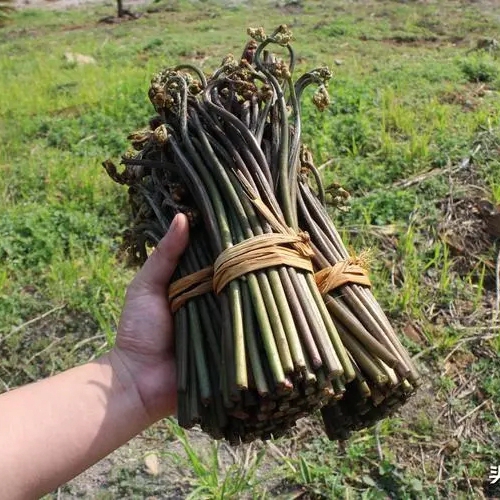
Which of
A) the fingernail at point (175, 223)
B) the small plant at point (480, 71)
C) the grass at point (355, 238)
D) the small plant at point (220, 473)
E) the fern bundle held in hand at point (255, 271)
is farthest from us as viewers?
the small plant at point (480, 71)

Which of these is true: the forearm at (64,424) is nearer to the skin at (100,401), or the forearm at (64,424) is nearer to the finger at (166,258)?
the skin at (100,401)

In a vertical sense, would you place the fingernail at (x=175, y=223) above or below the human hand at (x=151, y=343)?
above

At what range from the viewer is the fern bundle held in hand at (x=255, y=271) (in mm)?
1404

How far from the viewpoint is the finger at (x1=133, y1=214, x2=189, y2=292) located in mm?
1672

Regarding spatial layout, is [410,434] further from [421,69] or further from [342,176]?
[421,69]

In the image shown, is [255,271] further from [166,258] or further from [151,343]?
[151,343]

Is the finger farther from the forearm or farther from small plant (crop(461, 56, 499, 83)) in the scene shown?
small plant (crop(461, 56, 499, 83))

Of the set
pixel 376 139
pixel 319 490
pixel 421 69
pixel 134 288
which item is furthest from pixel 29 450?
pixel 421 69

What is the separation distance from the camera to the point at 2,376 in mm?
2920

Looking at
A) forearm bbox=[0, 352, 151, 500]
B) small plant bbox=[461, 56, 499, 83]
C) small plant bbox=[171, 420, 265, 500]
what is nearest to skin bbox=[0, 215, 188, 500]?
forearm bbox=[0, 352, 151, 500]

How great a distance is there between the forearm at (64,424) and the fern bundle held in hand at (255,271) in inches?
11.0

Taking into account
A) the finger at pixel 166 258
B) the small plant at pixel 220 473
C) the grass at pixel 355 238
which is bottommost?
the small plant at pixel 220 473

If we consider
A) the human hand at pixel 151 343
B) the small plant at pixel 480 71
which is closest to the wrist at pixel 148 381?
the human hand at pixel 151 343

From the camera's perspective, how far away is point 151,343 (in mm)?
1792
